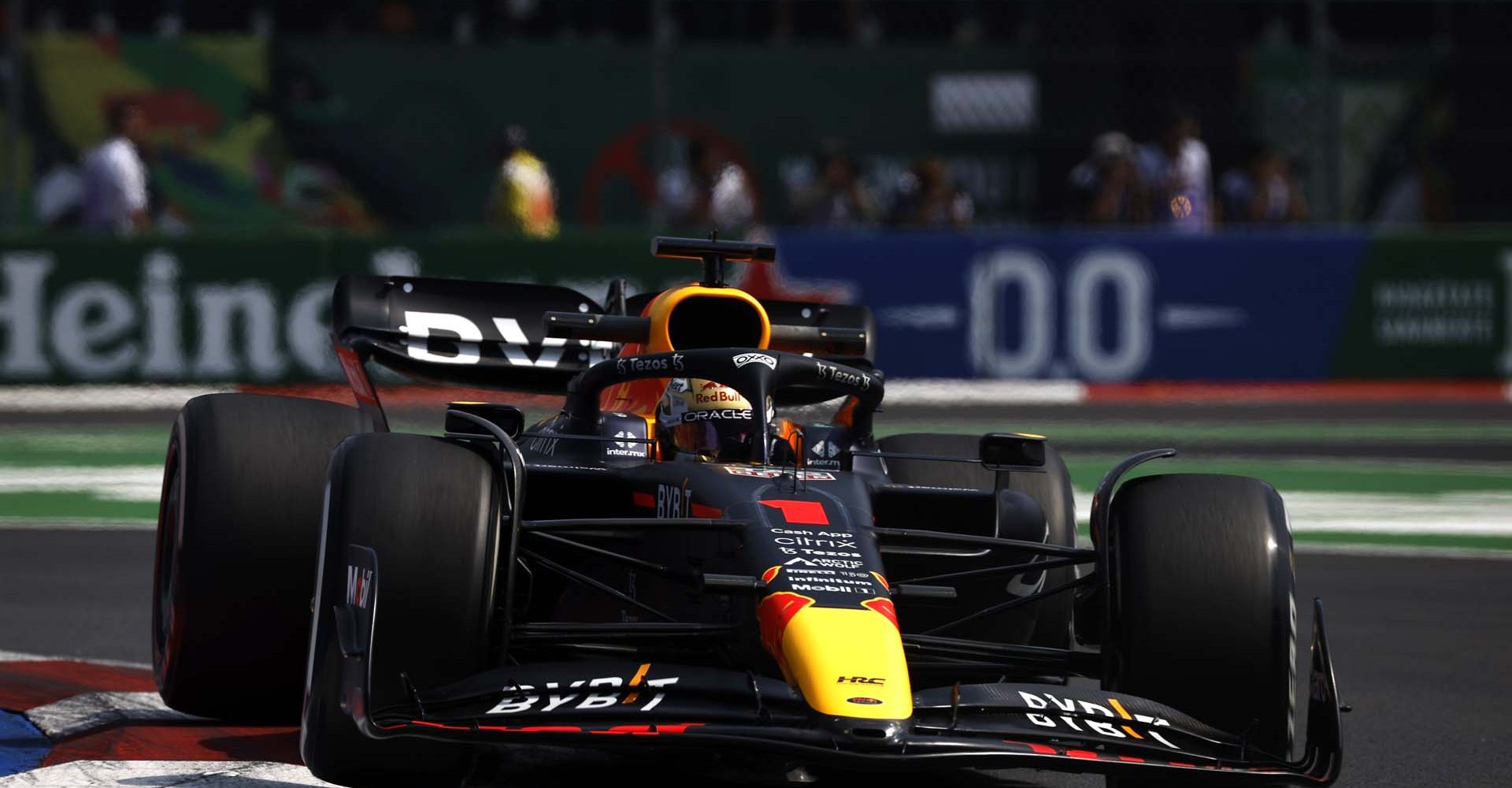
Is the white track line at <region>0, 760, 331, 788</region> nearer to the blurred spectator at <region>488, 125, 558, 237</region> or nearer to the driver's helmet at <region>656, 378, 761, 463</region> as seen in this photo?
the driver's helmet at <region>656, 378, 761, 463</region>

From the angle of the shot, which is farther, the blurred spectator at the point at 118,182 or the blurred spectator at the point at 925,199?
the blurred spectator at the point at 925,199

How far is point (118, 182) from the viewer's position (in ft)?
52.5

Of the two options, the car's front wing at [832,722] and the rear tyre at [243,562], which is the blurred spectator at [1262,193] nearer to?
the rear tyre at [243,562]

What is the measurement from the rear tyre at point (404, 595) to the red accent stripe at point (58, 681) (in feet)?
5.35

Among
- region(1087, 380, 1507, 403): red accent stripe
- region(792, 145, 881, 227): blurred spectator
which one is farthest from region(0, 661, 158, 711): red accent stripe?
region(792, 145, 881, 227): blurred spectator

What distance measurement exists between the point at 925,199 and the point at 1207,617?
12324 mm

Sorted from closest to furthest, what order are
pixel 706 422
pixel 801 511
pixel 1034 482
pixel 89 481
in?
pixel 801 511, pixel 706 422, pixel 1034 482, pixel 89 481

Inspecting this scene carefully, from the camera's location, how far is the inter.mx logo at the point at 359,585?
4457mm

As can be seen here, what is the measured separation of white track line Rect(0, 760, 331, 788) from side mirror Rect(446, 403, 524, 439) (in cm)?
82

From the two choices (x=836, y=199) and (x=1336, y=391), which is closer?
(x=1336, y=391)

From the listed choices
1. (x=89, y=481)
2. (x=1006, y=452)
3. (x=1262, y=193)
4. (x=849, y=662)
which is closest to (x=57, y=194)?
(x=89, y=481)

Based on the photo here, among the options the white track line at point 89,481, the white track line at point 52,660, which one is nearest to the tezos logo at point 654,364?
the white track line at point 52,660

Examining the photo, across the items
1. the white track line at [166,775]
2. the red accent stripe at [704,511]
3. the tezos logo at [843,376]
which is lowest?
the white track line at [166,775]

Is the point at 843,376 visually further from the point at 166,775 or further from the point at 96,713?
the point at 96,713
